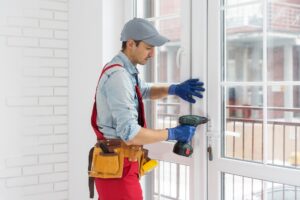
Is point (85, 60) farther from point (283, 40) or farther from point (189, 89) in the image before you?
point (283, 40)

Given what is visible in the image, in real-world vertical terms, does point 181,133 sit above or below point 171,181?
above

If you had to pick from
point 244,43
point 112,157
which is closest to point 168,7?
point 244,43

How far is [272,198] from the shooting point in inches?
85.2

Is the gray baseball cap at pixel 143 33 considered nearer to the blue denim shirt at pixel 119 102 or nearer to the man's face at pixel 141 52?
the man's face at pixel 141 52

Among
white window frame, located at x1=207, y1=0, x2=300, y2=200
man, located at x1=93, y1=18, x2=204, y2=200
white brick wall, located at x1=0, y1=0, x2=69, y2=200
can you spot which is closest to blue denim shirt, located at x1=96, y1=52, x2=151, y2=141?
man, located at x1=93, y1=18, x2=204, y2=200

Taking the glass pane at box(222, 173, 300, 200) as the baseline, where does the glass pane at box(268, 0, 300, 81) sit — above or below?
above

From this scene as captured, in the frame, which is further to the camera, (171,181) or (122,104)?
(171,181)

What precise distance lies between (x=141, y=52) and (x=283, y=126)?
903 millimetres

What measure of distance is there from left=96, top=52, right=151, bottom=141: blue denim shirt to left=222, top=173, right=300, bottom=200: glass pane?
27.1 inches

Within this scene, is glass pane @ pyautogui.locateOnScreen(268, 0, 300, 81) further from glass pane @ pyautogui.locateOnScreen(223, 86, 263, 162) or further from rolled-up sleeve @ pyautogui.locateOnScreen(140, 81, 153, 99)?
rolled-up sleeve @ pyautogui.locateOnScreen(140, 81, 153, 99)

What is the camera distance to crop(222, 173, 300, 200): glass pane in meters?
2.11

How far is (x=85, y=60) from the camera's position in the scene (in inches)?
126

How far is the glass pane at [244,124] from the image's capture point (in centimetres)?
223

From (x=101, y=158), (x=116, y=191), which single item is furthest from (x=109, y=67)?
(x=116, y=191)
